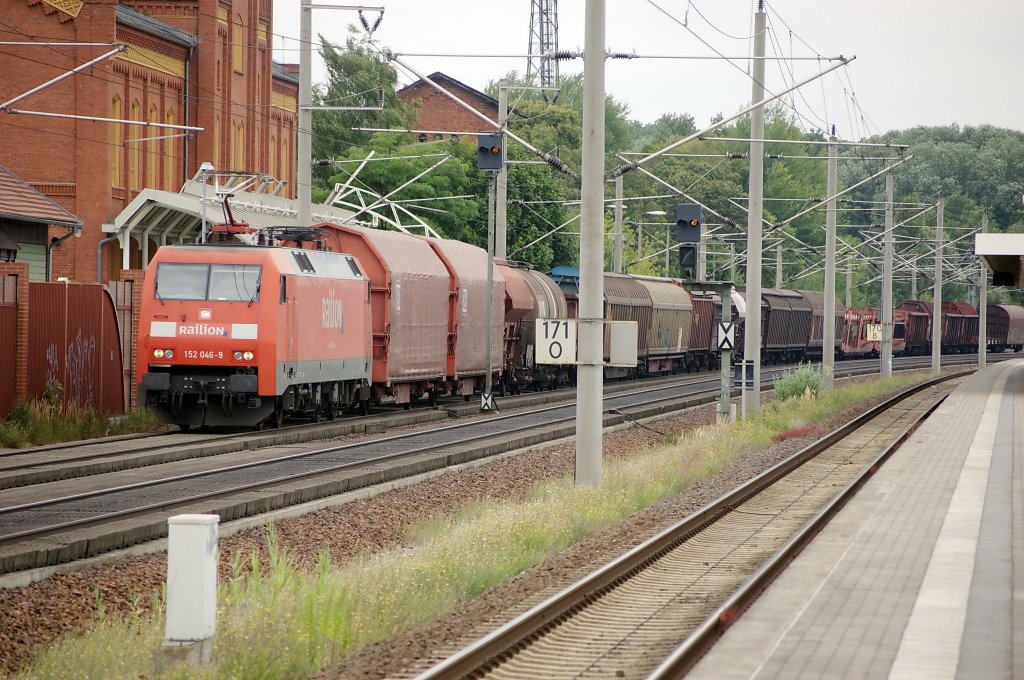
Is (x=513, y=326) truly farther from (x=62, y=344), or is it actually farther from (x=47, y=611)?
(x=47, y=611)

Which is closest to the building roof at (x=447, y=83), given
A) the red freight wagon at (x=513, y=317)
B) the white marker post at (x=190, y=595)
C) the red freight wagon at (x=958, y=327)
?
the red freight wagon at (x=958, y=327)

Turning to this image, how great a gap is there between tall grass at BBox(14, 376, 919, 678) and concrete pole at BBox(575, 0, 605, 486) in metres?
0.57

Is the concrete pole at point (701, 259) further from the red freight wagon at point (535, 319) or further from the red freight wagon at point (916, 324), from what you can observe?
the red freight wagon at point (916, 324)

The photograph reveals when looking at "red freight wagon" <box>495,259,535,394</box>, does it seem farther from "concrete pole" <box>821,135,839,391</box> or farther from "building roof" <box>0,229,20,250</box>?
"building roof" <box>0,229,20,250</box>

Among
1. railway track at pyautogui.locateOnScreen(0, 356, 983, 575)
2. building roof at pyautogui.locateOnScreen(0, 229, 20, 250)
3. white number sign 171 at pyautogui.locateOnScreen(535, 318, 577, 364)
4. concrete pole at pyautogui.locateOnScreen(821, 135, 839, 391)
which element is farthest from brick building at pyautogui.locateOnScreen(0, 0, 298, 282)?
white number sign 171 at pyautogui.locateOnScreen(535, 318, 577, 364)

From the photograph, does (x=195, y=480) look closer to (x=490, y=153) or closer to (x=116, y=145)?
(x=490, y=153)

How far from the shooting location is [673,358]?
5478cm

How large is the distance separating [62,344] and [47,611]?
15.7 m

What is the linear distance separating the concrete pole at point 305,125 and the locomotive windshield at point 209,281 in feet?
13.7

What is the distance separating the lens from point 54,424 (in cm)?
2400

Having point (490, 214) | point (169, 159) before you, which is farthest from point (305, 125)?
point (169, 159)

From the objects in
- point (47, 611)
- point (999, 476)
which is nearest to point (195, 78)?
point (999, 476)

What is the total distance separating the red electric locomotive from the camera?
2375 cm

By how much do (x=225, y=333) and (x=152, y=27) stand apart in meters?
28.3
